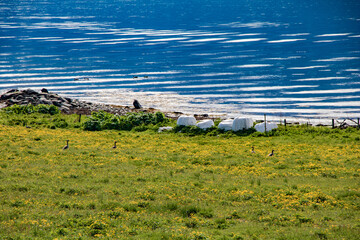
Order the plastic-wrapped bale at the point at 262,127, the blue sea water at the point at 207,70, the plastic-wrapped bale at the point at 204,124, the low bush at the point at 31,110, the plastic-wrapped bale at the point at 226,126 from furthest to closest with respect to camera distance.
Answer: the blue sea water at the point at 207,70, the low bush at the point at 31,110, the plastic-wrapped bale at the point at 204,124, the plastic-wrapped bale at the point at 226,126, the plastic-wrapped bale at the point at 262,127

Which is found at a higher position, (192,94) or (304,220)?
(192,94)

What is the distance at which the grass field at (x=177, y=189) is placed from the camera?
2131cm

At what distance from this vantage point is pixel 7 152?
131 ft

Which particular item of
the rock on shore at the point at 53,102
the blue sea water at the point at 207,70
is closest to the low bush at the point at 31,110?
the rock on shore at the point at 53,102

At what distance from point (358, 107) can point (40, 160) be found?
6345 cm

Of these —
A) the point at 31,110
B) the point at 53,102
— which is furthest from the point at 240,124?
the point at 53,102

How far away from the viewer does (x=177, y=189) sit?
28438mm

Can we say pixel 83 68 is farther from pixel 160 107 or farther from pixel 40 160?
pixel 40 160

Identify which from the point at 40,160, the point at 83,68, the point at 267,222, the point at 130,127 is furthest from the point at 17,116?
the point at 83,68

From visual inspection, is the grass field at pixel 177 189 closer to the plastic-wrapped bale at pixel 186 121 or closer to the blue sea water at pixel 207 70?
the plastic-wrapped bale at pixel 186 121

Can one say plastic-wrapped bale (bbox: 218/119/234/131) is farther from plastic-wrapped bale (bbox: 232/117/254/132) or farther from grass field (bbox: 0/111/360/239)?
grass field (bbox: 0/111/360/239)

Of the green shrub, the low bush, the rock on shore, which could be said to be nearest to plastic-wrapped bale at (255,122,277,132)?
the green shrub

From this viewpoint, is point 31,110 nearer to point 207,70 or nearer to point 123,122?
point 123,122

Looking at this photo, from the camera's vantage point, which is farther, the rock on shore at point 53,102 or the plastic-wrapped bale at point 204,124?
the rock on shore at point 53,102
